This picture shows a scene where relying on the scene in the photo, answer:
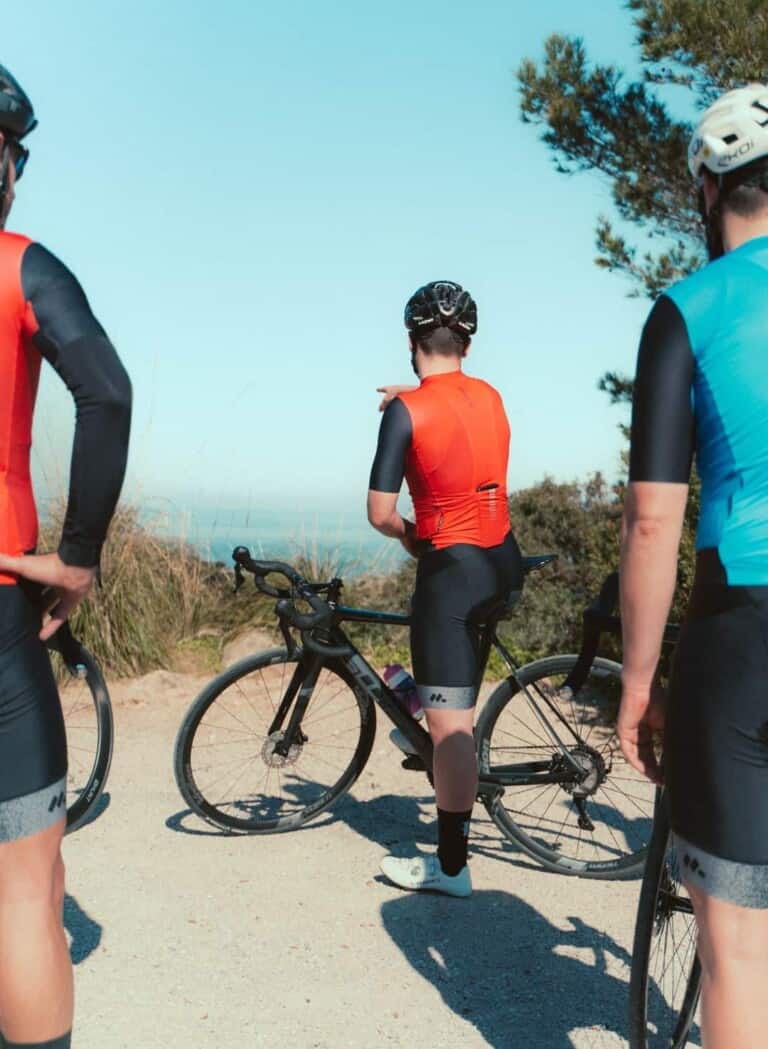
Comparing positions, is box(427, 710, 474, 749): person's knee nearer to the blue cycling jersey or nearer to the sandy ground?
the sandy ground

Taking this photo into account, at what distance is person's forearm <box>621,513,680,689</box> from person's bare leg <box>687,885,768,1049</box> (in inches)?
18.5

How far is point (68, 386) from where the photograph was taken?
2.19 meters

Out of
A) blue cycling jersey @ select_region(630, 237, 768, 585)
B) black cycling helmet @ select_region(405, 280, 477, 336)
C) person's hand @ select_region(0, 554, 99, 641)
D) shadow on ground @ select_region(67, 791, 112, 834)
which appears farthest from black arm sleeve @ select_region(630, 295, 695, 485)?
shadow on ground @ select_region(67, 791, 112, 834)

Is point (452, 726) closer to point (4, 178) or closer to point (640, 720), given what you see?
point (640, 720)

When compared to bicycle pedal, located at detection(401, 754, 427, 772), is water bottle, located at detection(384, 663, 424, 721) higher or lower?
higher

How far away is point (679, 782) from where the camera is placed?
2.05 meters

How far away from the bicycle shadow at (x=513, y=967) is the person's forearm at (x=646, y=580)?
1910mm

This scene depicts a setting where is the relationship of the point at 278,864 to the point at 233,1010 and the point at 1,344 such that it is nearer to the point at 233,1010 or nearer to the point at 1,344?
the point at 233,1010

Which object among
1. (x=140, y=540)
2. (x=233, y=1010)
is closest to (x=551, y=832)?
(x=233, y=1010)

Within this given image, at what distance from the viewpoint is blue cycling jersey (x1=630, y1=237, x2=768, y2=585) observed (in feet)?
6.44

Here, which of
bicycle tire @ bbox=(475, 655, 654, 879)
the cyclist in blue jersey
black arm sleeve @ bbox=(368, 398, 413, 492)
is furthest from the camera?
bicycle tire @ bbox=(475, 655, 654, 879)

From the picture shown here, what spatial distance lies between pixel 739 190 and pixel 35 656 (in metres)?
1.62

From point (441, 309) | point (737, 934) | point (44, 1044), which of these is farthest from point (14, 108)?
point (441, 309)

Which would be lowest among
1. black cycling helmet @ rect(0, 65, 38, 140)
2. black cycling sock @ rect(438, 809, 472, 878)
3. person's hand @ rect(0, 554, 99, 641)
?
black cycling sock @ rect(438, 809, 472, 878)
